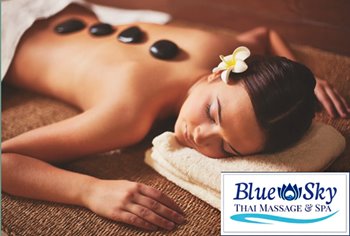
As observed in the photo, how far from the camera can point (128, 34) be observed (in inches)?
41.0

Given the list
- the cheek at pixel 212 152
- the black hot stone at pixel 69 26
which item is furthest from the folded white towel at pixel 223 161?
the black hot stone at pixel 69 26

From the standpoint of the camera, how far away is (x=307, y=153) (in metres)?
0.82

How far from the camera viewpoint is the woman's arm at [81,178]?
0.79 metres

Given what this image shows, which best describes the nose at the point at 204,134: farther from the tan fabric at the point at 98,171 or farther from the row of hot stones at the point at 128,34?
the row of hot stones at the point at 128,34

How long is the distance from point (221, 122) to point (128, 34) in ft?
1.21

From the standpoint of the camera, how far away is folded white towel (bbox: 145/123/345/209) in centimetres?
81

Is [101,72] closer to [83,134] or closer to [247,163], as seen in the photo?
[83,134]

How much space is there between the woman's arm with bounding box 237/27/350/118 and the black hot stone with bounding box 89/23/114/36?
0.32m

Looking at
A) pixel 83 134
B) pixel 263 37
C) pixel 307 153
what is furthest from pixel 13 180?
pixel 263 37

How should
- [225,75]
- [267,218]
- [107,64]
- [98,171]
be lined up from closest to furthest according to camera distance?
[267,218], [225,75], [98,171], [107,64]

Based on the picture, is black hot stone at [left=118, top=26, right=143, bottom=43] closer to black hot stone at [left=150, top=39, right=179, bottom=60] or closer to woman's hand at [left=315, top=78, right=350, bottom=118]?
black hot stone at [left=150, top=39, right=179, bottom=60]

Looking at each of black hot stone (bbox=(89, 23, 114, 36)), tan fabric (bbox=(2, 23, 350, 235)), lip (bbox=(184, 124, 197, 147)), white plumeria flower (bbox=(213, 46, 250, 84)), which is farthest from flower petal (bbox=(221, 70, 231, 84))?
black hot stone (bbox=(89, 23, 114, 36))

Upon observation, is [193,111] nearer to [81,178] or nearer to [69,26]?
[81,178]

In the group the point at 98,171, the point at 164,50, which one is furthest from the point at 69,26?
the point at 98,171
